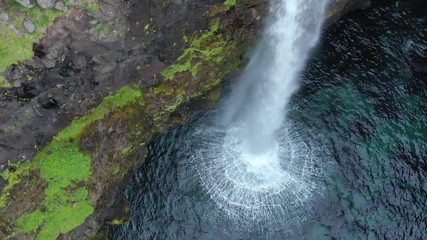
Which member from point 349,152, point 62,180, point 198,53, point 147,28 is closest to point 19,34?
point 147,28

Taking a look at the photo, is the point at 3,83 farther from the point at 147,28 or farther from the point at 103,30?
the point at 147,28

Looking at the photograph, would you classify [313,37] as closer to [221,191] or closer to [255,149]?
[255,149]

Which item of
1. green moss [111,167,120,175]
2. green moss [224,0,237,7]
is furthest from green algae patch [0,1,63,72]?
green moss [224,0,237,7]

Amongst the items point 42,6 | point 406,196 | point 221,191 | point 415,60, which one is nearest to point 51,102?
point 42,6

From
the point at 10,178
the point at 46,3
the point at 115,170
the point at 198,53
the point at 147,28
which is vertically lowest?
the point at 115,170

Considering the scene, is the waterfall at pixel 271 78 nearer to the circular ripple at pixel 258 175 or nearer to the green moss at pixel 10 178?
the circular ripple at pixel 258 175
